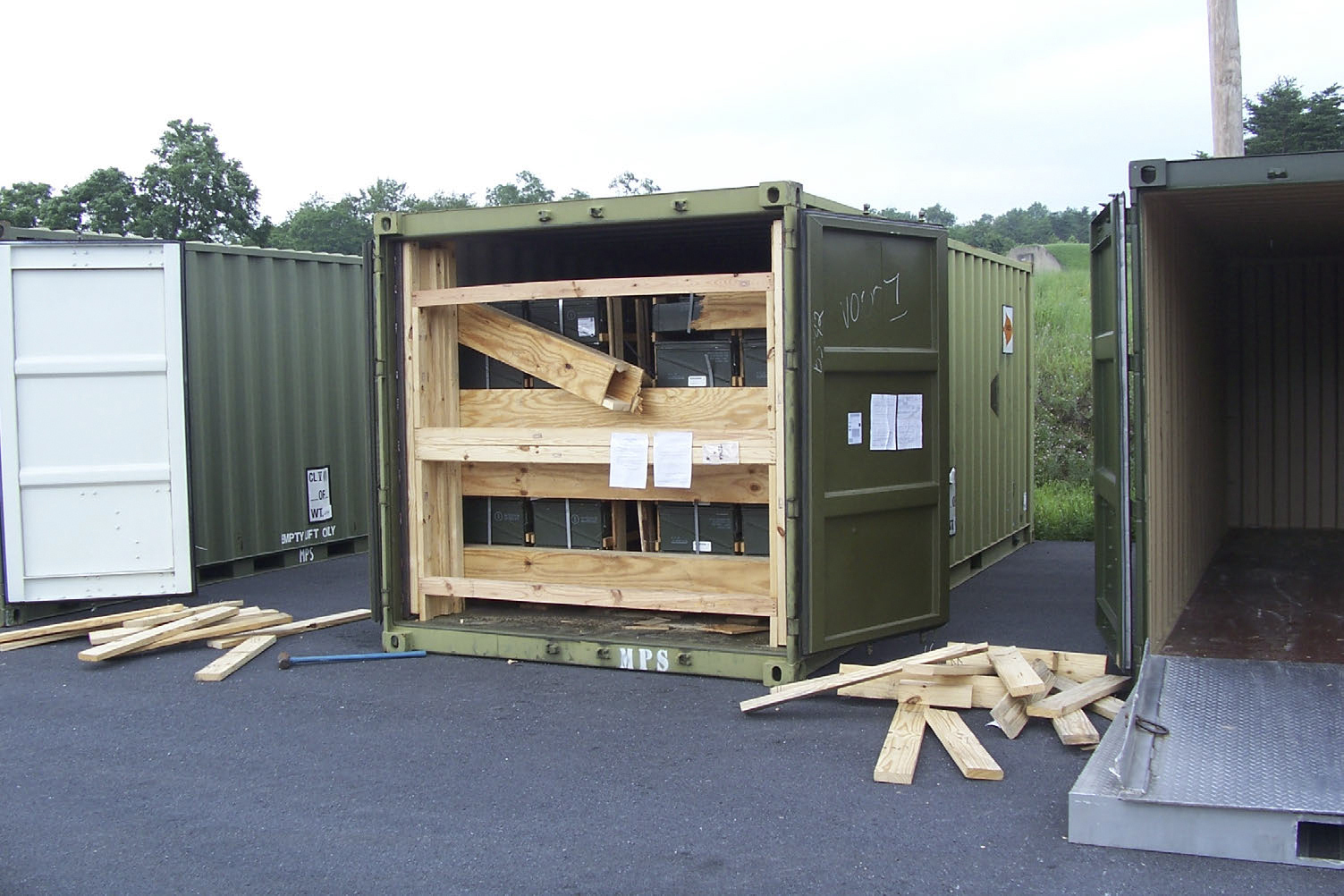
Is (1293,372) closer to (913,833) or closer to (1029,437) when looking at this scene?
(1029,437)

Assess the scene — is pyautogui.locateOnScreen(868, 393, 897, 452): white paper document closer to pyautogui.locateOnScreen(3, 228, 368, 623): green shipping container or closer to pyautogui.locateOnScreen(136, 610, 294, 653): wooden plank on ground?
pyautogui.locateOnScreen(3, 228, 368, 623): green shipping container

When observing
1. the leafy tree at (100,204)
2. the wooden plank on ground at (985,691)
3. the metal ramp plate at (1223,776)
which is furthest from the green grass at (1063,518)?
the leafy tree at (100,204)

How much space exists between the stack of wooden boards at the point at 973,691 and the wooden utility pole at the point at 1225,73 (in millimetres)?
8471

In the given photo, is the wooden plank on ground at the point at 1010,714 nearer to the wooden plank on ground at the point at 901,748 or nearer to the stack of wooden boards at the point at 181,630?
the wooden plank on ground at the point at 901,748

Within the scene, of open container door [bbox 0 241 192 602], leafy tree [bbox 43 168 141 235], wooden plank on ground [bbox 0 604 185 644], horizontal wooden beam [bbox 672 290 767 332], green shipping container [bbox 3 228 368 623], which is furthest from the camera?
leafy tree [bbox 43 168 141 235]

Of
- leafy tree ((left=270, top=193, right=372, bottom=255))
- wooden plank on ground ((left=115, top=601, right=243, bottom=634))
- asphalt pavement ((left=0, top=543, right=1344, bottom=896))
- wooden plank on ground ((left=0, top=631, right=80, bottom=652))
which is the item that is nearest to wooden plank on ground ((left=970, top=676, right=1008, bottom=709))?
asphalt pavement ((left=0, top=543, right=1344, bottom=896))

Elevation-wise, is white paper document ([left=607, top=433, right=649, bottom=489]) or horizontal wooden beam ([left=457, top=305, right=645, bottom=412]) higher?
horizontal wooden beam ([left=457, top=305, right=645, bottom=412])

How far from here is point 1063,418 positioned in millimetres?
17953

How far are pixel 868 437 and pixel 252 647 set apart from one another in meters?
4.23

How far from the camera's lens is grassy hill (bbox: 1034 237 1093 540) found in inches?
531

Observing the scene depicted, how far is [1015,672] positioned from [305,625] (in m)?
4.91

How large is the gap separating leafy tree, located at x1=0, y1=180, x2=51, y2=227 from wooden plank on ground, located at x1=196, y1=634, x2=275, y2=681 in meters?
26.3

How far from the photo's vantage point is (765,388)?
23.0ft

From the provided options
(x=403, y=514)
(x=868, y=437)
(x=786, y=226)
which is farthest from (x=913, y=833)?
(x=403, y=514)
